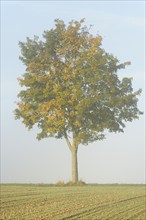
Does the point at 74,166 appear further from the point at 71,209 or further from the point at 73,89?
the point at 71,209

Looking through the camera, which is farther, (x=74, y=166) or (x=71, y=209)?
(x=74, y=166)

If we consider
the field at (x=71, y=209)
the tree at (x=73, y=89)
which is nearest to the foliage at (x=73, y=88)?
the tree at (x=73, y=89)

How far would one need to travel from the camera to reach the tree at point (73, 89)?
47.6 metres

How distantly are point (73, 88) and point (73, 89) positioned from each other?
100 mm

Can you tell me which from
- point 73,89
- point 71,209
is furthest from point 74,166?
point 71,209

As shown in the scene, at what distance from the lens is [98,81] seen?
161 ft

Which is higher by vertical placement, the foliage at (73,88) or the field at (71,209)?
the foliage at (73,88)

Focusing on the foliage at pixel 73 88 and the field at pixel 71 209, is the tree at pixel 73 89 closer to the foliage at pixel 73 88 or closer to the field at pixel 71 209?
the foliage at pixel 73 88

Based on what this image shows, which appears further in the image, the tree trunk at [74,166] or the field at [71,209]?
the tree trunk at [74,166]

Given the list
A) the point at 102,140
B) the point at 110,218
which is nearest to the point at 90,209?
the point at 110,218

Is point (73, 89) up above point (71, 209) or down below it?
above

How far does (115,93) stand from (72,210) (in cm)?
3033

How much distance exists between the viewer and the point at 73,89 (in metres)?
47.6

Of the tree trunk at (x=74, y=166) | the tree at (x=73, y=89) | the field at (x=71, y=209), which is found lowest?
the field at (x=71, y=209)
